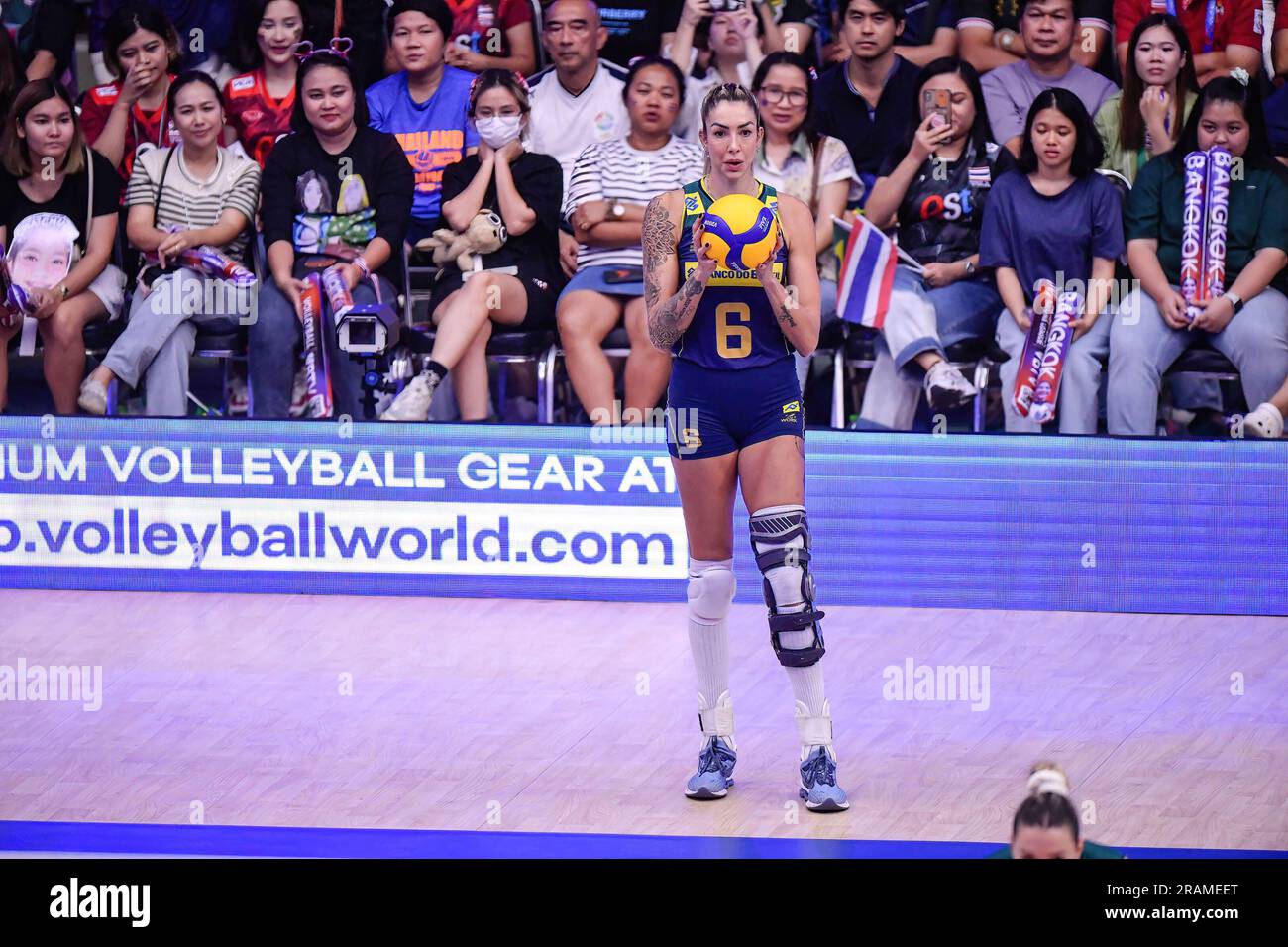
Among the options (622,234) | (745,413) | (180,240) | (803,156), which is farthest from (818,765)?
(180,240)

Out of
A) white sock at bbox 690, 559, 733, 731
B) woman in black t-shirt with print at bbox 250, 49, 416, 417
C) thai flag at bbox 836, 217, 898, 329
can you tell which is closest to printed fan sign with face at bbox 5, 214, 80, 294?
woman in black t-shirt with print at bbox 250, 49, 416, 417

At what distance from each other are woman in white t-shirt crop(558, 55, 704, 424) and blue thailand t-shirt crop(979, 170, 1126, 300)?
1.30m

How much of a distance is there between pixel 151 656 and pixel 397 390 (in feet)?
5.47

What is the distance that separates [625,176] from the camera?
7.17 metres

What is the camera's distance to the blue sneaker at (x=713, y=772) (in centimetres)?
455

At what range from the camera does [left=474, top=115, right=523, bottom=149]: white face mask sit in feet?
23.8

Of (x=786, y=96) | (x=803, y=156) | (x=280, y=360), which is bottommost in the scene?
(x=280, y=360)

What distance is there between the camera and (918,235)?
7172mm

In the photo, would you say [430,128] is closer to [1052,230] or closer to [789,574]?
[1052,230]

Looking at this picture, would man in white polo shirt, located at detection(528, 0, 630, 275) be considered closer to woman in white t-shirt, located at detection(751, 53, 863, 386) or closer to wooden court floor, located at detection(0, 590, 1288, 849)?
woman in white t-shirt, located at detection(751, 53, 863, 386)

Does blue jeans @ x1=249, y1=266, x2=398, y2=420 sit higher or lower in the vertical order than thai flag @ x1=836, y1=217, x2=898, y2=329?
lower

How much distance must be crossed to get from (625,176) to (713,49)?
3.19 feet

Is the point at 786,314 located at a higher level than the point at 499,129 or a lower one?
lower
